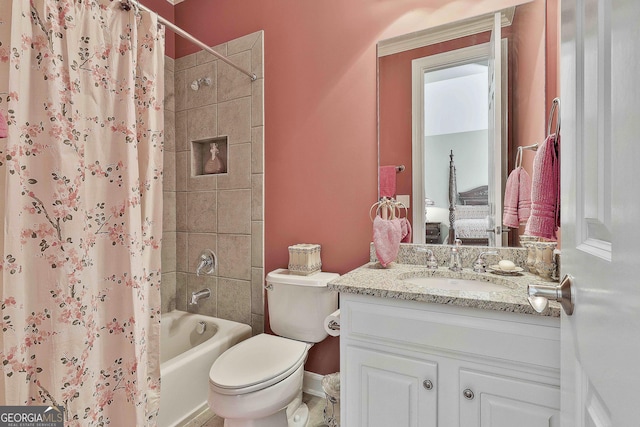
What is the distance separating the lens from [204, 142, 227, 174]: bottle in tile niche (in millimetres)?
2166

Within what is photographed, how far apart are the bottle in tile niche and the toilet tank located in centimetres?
91

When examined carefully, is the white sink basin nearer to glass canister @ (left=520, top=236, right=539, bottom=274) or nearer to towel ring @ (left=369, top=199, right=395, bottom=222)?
glass canister @ (left=520, top=236, right=539, bottom=274)

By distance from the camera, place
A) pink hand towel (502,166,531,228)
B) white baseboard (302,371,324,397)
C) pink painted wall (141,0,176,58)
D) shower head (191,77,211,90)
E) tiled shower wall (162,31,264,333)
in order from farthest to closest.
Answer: pink painted wall (141,0,176,58)
shower head (191,77,211,90)
tiled shower wall (162,31,264,333)
white baseboard (302,371,324,397)
pink hand towel (502,166,531,228)

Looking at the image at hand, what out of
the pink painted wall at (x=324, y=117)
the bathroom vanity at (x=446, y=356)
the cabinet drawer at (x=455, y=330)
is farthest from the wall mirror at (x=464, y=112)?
the cabinet drawer at (x=455, y=330)

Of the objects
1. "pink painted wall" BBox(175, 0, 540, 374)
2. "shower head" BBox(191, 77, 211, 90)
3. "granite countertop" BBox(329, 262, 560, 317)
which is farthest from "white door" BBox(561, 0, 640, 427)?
"shower head" BBox(191, 77, 211, 90)

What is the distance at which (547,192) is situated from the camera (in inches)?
41.4

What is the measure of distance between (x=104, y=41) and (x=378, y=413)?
67.6 inches

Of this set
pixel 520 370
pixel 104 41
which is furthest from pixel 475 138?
pixel 104 41

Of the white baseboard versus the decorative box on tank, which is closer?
the decorative box on tank

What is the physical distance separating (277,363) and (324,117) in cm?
136

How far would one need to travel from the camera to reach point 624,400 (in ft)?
1.05

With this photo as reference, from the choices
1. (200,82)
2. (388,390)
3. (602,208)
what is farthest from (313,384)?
(200,82)

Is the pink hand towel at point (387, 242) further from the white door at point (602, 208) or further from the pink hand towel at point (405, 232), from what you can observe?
the white door at point (602, 208)

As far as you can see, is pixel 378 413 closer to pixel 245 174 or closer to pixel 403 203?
pixel 403 203
